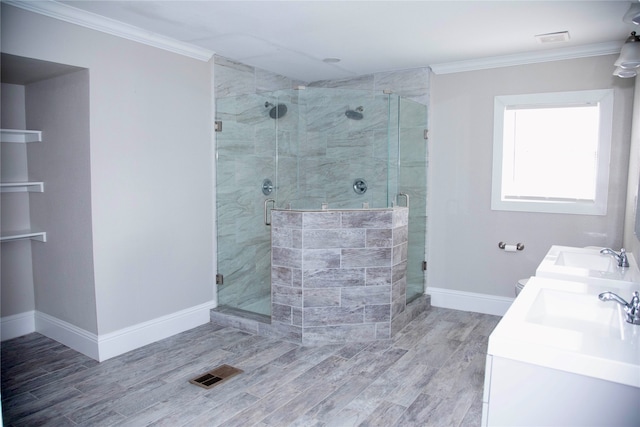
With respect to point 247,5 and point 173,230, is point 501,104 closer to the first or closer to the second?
point 247,5

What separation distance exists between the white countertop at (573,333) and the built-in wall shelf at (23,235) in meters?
3.25

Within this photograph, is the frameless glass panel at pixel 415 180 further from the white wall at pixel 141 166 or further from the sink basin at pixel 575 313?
the sink basin at pixel 575 313

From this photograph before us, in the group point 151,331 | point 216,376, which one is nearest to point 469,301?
point 216,376

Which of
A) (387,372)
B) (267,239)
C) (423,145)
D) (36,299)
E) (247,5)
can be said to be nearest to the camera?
(247,5)

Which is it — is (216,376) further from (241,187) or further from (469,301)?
→ (469,301)

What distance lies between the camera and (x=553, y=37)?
3236mm

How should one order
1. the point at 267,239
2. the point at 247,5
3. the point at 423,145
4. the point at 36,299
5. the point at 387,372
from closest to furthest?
the point at 247,5
the point at 387,372
the point at 36,299
the point at 267,239
the point at 423,145

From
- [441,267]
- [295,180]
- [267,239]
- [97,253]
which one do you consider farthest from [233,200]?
[441,267]

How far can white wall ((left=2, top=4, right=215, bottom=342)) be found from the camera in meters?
2.92

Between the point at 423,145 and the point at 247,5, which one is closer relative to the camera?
the point at 247,5

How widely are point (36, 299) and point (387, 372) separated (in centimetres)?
283

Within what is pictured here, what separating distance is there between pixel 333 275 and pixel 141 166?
1.63m

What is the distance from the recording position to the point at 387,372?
2.90 metres

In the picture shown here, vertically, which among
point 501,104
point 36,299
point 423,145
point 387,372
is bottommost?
point 387,372
